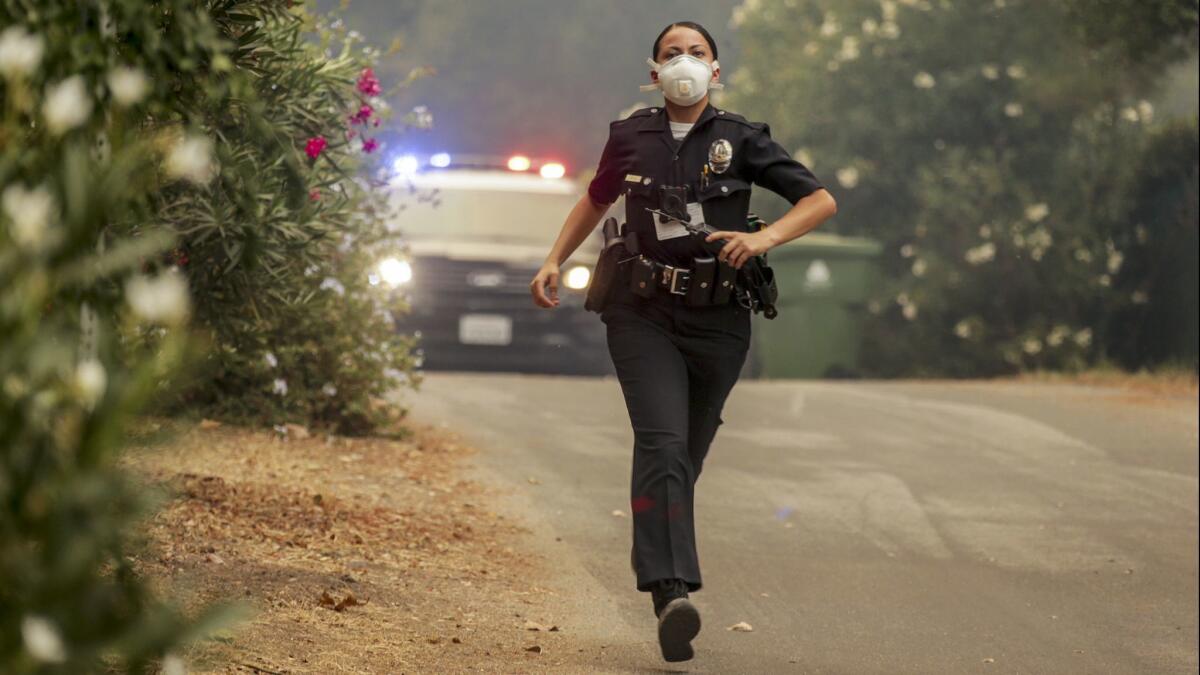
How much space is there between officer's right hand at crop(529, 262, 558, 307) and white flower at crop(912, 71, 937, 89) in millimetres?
21742

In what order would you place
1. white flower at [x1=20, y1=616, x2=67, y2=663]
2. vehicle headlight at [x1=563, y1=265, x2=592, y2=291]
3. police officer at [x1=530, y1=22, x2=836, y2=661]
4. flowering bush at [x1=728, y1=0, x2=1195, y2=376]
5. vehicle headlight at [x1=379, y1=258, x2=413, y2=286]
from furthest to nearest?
flowering bush at [x1=728, y1=0, x2=1195, y2=376]
vehicle headlight at [x1=379, y1=258, x2=413, y2=286]
vehicle headlight at [x1=563, y1=265, x2=592, y2=291]
police officer at [x1=530, y1=22, x2=836, y2=661]
white flower at [x1=20, y1=616, x2=67, y2=663]

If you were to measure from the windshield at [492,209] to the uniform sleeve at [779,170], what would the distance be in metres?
11.6

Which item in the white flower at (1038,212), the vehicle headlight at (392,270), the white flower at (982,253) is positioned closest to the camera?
the vehicle headlight at (392,270)

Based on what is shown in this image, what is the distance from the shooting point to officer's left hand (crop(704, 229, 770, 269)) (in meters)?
6.09

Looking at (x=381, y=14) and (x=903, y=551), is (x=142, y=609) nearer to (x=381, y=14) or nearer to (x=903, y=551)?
(x=903, y=551)

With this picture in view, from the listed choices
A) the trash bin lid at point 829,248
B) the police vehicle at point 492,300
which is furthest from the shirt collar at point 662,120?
the trash bin lid at point 829,248

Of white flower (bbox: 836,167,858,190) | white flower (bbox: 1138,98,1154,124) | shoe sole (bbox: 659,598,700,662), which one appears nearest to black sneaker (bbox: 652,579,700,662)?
shoe sole (bbox: 659,598,700,662)

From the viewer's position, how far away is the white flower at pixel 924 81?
27703 mm

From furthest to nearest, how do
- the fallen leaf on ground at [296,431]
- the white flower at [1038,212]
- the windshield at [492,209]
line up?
the white flower at [1038,212], the windshield at [492,209], the fallen leaf on ground at [296,431]

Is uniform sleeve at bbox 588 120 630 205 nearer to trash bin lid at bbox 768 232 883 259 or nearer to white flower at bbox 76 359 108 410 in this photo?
white flower at bbox 76 359 108 410

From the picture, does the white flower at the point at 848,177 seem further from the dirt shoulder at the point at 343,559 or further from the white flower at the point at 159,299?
the white flower at the point at 159,299

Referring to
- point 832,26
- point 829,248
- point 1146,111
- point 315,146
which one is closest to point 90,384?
point 315,146

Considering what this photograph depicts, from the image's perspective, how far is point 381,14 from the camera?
167ft

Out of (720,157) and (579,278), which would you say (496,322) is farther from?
(720,157)
